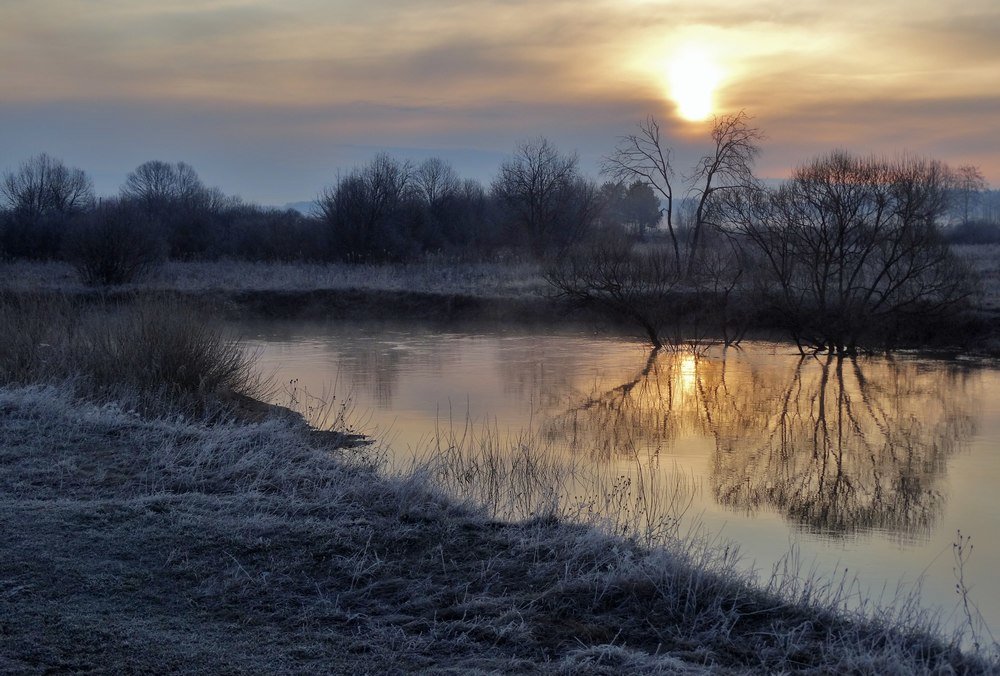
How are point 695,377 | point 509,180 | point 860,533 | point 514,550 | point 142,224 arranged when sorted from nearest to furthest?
1. point 514,550
2. point 860,533
3. point 695,377
4. point 142,224
5. point 509,180

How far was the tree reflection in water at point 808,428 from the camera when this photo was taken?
9.73 metres

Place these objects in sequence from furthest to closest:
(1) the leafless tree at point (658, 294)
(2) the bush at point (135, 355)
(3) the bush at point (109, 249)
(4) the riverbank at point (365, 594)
Answer: (3) the bush at point (109, 249), (1) the leafless tree at point (658, 294), (2) the bush at point (135, 355), (4) the riverbank at point (365, 594)

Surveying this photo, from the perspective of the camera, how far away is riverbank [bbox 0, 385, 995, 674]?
4.45 meters

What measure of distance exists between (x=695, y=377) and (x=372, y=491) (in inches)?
488

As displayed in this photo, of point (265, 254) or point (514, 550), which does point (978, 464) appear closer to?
point (514, 550)

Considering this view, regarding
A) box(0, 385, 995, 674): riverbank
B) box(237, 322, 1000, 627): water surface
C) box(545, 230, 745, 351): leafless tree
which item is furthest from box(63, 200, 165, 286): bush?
box(0, 385, 995, 674): riverbank

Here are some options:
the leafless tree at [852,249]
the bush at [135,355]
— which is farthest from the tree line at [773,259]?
the bush at [135,355]

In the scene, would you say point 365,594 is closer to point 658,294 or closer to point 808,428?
point 808,428

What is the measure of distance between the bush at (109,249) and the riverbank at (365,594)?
2636cm

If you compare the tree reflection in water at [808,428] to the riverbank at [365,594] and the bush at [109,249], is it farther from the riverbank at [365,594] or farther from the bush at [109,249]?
the bush at [109,249]

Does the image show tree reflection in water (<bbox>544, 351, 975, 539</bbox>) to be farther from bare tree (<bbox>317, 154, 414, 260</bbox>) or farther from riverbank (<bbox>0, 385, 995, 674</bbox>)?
bare tree (<bbox>317, 154, 414, 260</bbox>)

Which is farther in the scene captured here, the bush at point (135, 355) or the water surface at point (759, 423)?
the bush at point (135, 355)

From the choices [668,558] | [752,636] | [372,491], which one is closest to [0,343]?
[372,491]

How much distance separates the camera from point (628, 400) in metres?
16.0
